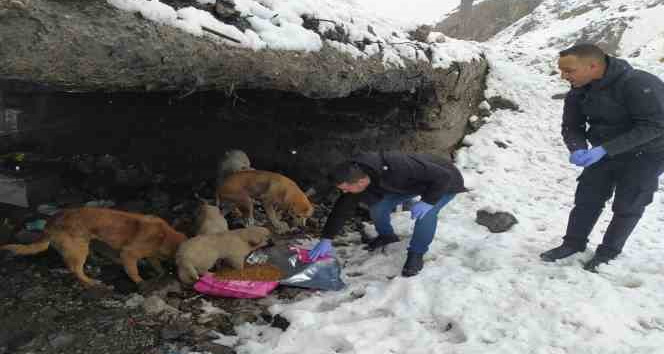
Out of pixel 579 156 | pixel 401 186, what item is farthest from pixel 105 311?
pixel 579 156

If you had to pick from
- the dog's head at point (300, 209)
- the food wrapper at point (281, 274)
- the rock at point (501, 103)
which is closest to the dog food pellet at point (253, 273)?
the food wrapper at point (281, 274)

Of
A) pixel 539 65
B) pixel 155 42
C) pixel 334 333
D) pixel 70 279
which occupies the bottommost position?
pixel 70 279

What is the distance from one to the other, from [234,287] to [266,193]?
2.12m

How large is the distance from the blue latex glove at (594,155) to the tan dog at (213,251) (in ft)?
12.0

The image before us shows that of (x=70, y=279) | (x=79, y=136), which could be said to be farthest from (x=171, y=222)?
(x=79, y=136)

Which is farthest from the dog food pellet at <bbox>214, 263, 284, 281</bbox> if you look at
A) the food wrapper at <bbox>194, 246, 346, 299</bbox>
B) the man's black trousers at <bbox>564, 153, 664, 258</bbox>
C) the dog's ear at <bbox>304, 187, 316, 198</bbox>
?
the man's black trousers at <bbox>564, 153, 664, 258</bbox>

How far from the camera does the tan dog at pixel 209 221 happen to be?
5.88 m

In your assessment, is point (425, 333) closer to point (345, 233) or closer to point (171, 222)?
point (345, 233)

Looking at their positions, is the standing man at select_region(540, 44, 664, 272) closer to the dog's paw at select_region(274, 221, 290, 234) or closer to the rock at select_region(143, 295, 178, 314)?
the dog's paw at select_region(274, 221, 290, 234)

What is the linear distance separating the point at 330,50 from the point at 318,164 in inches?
124

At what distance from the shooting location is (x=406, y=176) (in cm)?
478

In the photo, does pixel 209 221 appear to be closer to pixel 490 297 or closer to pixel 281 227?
pixel 281 227

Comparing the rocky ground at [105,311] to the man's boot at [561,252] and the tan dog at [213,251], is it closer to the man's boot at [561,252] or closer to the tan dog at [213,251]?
the tan dog at [213,251]

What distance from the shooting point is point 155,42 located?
4133 millimetres
